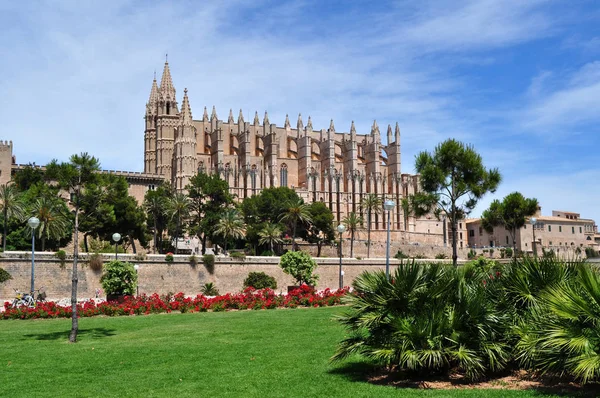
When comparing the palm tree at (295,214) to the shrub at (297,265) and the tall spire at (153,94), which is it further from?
the tall spire at (153,94)

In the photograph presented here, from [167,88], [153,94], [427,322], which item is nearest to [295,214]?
[167,88]

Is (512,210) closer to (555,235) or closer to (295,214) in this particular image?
(295,214)

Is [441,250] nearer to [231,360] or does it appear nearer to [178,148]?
[178,148]

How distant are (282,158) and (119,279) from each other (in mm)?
64279

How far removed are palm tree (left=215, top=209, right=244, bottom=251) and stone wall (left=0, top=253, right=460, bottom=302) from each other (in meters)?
12.0

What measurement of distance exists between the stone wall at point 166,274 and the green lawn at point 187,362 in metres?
17.1

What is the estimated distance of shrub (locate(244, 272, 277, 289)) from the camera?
40469 mm

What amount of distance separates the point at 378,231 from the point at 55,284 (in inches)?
2141

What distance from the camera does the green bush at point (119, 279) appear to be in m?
26.4

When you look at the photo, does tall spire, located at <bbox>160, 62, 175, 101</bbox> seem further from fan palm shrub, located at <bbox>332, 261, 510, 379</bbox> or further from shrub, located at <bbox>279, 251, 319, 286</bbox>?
fan palm shrub, located at <bbox>332, 261, 510, 379</bbox>

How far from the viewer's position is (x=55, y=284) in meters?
35.2

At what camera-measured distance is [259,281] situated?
40625 millimetres

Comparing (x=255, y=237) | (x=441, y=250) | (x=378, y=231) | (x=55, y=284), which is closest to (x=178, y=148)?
(x=255, y=237)

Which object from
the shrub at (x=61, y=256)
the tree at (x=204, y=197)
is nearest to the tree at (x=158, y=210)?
the tree at (x=204, y=197)
